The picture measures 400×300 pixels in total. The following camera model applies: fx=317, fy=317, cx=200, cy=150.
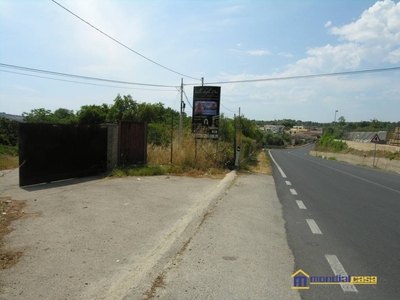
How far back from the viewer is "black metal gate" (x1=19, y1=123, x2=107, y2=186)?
31.1 ft

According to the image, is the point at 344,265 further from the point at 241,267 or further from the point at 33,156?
the point at 33,156

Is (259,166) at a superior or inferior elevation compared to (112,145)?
inferior

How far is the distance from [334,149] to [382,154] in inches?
971

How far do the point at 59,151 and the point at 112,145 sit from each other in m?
2.49

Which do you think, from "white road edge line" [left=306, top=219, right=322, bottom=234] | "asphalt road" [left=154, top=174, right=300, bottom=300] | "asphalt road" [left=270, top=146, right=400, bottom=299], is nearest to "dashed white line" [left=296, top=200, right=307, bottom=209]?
"asphalt road" [left=270, top=146, right=400, bottom=299]

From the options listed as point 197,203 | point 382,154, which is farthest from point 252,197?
point 382,154

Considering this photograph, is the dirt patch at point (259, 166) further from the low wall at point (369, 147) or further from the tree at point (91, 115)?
the tree at point (91, 115)

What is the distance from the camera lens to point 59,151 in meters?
10.6

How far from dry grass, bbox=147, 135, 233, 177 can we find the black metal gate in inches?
130

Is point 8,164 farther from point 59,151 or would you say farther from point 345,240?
point 345,240

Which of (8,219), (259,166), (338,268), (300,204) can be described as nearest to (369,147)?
(259,166)

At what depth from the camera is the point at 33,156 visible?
9672 mm

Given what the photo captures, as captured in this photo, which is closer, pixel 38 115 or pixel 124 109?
pixel 38 115

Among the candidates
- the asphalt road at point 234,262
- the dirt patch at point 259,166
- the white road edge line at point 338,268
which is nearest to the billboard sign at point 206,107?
the dirt patch at point 259,166
